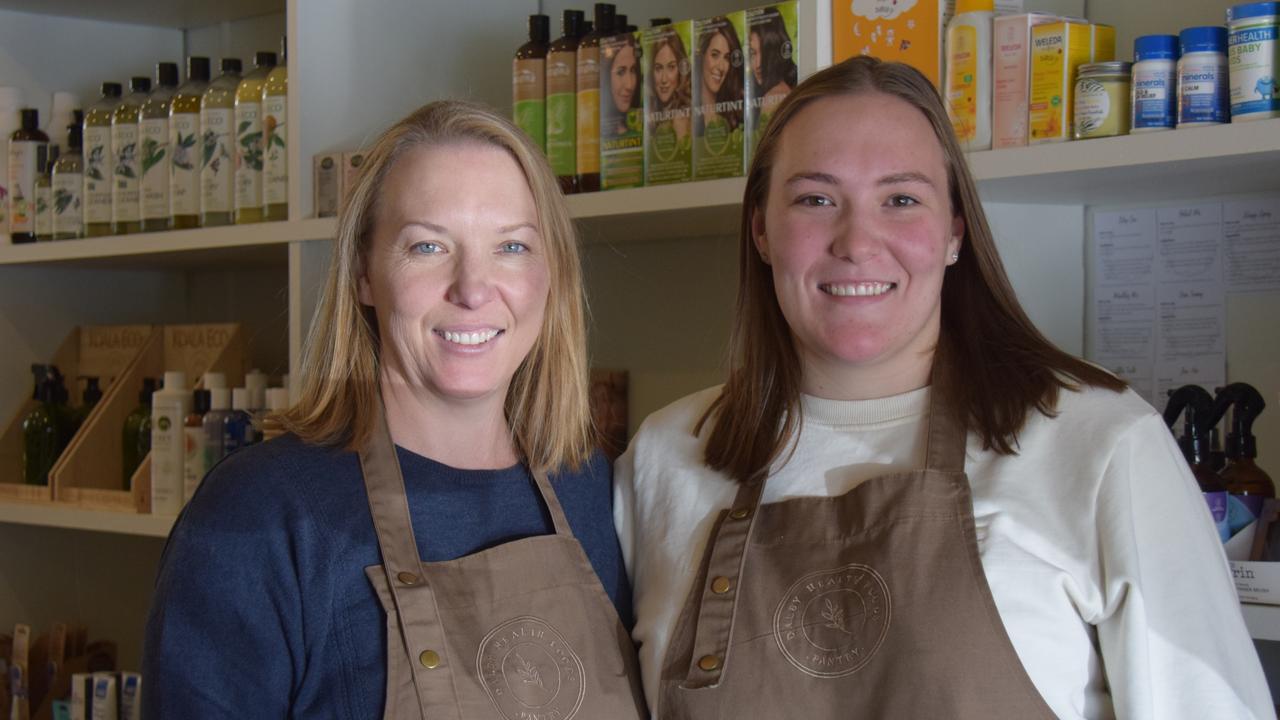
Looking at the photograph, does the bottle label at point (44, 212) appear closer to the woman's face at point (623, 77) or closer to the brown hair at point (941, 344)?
the woman's face at point (623, 77)

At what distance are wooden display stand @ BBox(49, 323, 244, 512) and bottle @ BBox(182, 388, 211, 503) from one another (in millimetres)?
119

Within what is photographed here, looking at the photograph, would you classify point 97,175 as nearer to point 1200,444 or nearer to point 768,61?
point 768,61

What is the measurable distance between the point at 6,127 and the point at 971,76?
A: 2081 mm

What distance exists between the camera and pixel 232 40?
9.59 feet

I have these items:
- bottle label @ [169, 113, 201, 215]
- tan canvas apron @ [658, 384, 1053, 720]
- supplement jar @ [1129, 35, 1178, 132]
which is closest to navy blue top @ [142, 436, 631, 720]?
tan canvas apron @ [658, 384, 1053, 720]

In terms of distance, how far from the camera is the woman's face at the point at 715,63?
71.0 inches

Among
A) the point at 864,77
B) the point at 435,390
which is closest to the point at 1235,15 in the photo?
the point at 864,77

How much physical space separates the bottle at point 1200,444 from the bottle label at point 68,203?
208 cm

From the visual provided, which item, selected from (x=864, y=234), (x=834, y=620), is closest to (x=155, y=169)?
Result: (x=864, y=234)

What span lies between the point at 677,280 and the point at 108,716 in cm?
139

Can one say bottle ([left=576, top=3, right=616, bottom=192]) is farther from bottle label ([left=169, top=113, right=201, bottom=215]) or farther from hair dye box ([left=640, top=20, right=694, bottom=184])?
bottle label ([left=169, top=113, right=201, bottom=215])

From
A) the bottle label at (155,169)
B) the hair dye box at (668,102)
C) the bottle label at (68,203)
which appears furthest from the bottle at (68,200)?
the hair dye box at (668,102)

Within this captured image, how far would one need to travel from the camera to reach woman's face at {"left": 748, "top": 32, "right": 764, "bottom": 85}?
5.80 feet

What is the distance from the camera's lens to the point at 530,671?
53.1 inches
